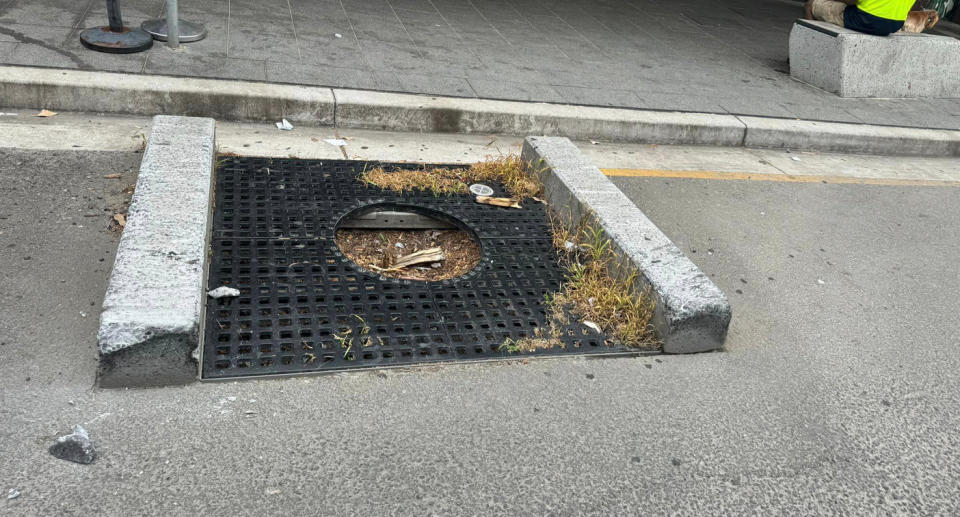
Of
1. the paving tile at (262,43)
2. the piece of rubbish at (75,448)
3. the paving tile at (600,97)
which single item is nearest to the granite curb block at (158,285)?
the piece of rubbish at (75,448)

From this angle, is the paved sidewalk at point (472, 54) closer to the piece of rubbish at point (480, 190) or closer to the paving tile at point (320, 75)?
the paving tile at point (320, 75)

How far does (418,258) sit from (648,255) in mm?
1116

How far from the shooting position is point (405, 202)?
13.1ft

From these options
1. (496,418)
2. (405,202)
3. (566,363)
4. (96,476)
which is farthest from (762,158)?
(96,476)

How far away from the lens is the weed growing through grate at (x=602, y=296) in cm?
319

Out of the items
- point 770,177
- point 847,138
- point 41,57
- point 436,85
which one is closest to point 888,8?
point 847,138

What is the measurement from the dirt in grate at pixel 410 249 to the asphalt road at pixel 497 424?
834 millimetres

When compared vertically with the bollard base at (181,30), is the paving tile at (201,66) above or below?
below

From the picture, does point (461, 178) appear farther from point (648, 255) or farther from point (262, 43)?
point (262, 43)

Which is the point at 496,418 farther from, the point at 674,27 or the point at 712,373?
the point at 674,27

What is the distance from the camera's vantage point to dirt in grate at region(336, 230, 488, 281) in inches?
142

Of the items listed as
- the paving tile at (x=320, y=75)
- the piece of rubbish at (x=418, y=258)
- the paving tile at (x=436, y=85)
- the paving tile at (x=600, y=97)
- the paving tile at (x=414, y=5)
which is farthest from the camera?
the paving tile at (x=414, y=5)

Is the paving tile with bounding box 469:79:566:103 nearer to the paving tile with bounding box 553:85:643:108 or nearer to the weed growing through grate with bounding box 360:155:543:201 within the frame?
the paving tile with bounding box 553:85:643:108

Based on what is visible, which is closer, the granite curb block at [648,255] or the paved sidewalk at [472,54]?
the granite curb block at [648,255]
